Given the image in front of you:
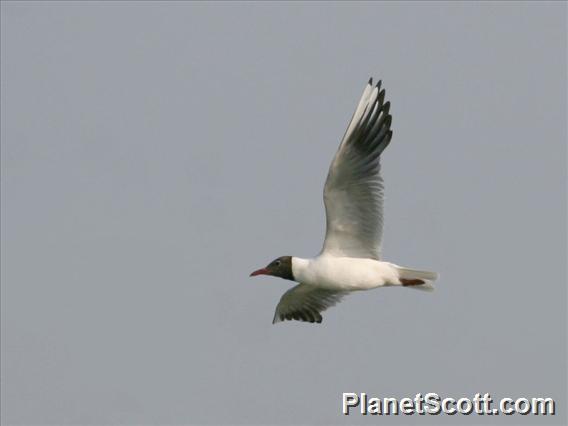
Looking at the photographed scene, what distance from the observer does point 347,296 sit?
17.8 metres

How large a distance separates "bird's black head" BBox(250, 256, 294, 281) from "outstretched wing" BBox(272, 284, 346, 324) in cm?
110

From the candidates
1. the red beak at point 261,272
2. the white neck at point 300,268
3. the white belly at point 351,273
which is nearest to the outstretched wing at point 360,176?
the white belly at point 351,273

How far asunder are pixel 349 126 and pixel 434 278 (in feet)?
6.23

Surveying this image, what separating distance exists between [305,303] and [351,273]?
85.2 inches

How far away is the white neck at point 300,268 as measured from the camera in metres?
16.1

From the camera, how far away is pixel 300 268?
634 inches

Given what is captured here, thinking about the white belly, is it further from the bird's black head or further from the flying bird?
the bird's black head

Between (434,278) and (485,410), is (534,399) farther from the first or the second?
(434,278)

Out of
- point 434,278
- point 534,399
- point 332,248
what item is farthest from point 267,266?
point 534,399

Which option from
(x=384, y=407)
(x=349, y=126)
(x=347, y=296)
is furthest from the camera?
(x=347, y=296)

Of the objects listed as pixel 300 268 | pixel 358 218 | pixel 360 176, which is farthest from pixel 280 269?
pixel 360 176

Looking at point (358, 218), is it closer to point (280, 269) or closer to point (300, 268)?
point (300, 268)

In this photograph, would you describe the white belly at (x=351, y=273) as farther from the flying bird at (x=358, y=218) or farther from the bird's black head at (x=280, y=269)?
the bird's black head at (x=280, y=269)

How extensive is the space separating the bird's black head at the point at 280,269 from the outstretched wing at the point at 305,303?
43.3 inches
